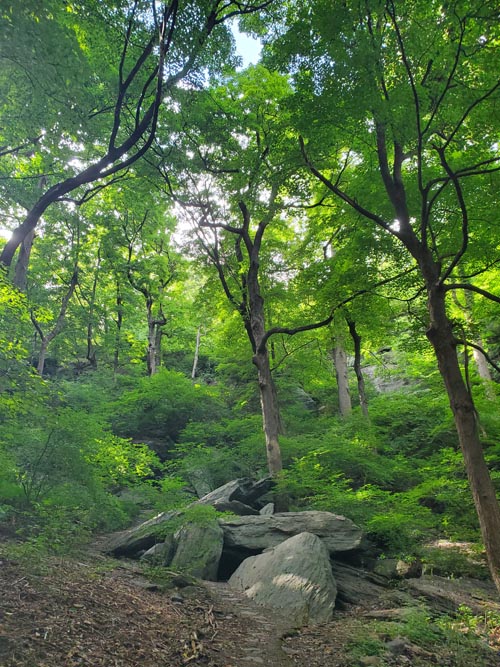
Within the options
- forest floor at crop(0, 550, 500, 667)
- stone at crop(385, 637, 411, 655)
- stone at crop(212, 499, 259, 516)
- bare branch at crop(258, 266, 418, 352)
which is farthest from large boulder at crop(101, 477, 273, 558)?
stone at crop(385, 637, 411, 655)

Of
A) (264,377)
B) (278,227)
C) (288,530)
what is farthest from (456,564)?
(278,227)

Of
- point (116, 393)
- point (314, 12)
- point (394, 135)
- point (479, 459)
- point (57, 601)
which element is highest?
point (314, 12)

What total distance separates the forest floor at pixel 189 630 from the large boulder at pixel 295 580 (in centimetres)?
23

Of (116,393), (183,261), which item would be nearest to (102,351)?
(116,393)

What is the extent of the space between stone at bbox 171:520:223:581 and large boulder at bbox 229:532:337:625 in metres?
0.45

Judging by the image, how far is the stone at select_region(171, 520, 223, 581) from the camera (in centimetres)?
652

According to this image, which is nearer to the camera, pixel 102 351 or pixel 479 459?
pixel 479 459

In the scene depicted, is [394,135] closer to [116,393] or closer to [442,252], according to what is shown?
[442,252]

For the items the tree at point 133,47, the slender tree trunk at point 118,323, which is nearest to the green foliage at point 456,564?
the tree at point 133,47

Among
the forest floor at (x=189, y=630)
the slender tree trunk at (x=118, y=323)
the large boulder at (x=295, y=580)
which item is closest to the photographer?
the forest floor at (x=189, y=630)

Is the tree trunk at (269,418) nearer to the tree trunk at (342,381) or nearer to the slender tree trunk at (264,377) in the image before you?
the slender tree trunk at (264,377)

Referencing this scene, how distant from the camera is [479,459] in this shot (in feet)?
17.2

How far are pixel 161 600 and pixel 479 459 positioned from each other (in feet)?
14.8

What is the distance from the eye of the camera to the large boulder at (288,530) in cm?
670
